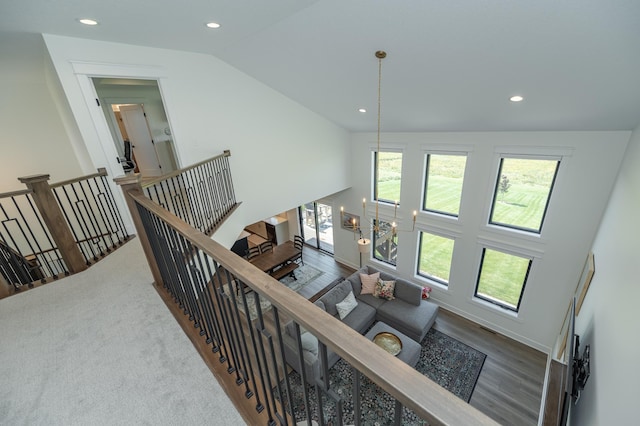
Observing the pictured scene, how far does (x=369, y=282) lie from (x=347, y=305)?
901 millimetres

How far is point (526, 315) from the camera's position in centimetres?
500

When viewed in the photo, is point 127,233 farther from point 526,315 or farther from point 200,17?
point 526,315

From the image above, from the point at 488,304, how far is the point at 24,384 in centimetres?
661

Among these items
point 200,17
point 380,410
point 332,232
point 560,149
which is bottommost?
point 380,410

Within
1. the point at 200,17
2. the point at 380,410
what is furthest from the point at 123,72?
the point at 380,410

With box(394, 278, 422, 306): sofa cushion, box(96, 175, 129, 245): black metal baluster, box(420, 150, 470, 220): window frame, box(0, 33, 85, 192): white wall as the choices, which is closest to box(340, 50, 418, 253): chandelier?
box(420, 150, 470, 220): window frame

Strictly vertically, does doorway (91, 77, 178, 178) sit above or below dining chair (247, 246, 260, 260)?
above

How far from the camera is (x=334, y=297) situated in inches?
214

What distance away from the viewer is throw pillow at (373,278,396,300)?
5691 millimetres

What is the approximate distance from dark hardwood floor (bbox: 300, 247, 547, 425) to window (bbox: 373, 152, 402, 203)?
2.98 metres

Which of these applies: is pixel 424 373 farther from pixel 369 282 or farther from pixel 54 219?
pixel 54 219

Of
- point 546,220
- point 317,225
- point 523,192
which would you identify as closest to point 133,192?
point 523,192

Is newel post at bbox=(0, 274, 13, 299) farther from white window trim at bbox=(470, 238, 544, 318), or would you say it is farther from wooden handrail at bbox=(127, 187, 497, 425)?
white window trim at bbox=(470, 238, 544, 318)

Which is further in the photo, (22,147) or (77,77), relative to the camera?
(22,147)
